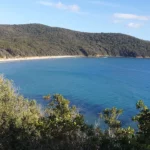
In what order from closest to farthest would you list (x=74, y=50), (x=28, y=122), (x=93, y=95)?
1. (x=28, y=122)
2. (x=93, y=95)
3. (x=74, y=50)

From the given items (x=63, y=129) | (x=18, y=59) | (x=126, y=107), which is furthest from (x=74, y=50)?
(x=63, y=129)

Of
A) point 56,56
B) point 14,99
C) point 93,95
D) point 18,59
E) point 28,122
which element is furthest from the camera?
point 56,56

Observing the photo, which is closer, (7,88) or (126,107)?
(7,88)

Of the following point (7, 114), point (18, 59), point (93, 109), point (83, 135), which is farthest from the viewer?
point (18, 59)

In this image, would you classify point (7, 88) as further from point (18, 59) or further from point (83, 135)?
point (18, 59)

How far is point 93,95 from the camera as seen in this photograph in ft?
213

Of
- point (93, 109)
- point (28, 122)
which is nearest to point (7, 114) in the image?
point (28, 122)

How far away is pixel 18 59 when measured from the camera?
15100 cm

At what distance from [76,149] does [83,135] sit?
1236 mm

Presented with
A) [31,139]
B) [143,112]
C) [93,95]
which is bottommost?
[93,95]

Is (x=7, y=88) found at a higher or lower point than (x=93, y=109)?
higher

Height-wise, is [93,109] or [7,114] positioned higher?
[7,114]

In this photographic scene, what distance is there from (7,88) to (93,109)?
22931mm

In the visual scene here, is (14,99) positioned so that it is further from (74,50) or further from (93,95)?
(74,50)
